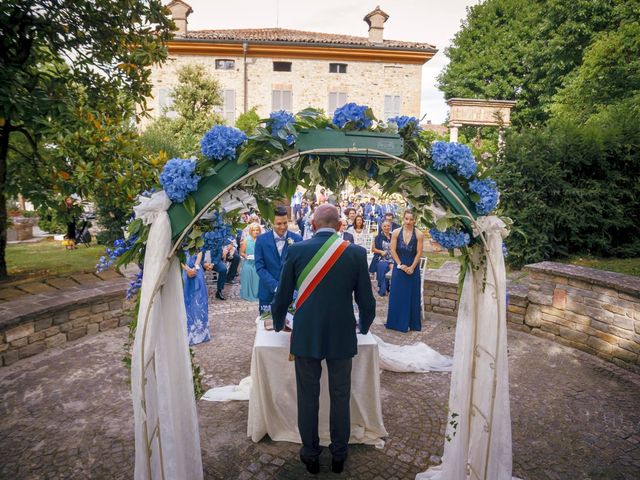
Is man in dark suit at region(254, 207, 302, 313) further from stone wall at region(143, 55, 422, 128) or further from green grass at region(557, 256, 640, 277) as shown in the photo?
stone wall at region(143, 55, 422, 128)

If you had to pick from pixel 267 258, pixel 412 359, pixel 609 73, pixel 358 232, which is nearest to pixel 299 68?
pixel 609 73

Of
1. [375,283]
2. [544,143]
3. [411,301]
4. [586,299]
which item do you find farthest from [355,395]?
[544,143]

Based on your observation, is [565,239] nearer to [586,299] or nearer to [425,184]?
[586,299]

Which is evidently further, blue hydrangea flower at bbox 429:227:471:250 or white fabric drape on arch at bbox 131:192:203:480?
blue hydrangea flower at bbox 429:227:471:250

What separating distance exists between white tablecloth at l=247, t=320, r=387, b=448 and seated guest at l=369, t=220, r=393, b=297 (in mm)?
5144

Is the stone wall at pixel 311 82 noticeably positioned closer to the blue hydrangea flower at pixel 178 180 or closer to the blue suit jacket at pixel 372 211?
the blue suit jacket at pixel 372 211

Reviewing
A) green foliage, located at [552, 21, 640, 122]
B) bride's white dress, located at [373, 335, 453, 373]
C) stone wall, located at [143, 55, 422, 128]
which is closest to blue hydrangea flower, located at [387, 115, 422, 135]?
bride's white dress, located at [373, 335, 453, 373]

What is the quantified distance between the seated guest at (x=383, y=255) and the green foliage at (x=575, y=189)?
2703mm

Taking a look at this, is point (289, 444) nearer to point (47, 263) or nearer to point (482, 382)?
point (482, 382)

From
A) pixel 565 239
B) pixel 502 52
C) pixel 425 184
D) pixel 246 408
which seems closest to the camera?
pixel 425 184

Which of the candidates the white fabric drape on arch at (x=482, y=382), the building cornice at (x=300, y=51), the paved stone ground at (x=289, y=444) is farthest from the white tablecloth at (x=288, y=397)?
the building cornice at (x=300, y=51)

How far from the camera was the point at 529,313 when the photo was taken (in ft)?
22.7

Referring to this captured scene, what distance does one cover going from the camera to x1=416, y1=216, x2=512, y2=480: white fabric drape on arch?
3.18 m

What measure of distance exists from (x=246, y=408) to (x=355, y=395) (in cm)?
130
